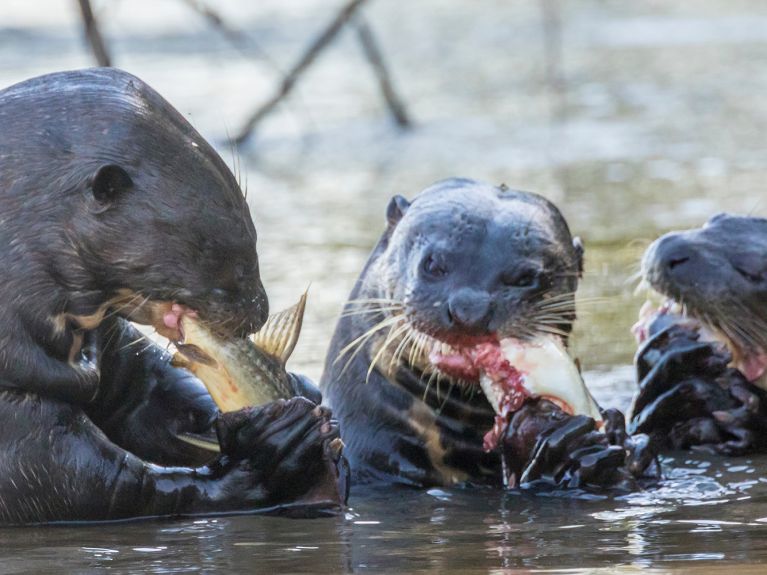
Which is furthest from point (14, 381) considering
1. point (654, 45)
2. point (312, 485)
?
point (654, 45)

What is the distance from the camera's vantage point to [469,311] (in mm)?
4797

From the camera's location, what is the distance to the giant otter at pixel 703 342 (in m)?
5.59

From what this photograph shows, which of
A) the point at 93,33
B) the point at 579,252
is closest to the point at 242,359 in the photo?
the point at 579,252

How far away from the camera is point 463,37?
16.1 m

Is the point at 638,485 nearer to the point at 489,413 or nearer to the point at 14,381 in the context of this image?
the point at 489,413

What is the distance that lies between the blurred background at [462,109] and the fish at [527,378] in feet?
3.11

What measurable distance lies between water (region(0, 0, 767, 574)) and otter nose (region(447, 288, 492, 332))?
1.45 feet

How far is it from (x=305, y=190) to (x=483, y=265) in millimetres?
5051

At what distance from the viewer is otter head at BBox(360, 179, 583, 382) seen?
16.0ft

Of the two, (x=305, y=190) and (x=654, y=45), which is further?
(x=654, y=45)

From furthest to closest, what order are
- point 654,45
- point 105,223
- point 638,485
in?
point 654,45 → point 638,485 → point 105,223

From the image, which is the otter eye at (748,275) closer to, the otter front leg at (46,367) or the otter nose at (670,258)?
the otter nose at (670,258)

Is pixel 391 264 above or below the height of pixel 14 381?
above

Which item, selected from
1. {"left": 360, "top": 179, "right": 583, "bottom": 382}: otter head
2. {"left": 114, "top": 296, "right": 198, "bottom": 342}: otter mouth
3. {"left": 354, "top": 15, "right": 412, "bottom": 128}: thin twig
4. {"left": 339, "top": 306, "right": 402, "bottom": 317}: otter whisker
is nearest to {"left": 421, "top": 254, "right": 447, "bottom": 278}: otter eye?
{"left": 360, "top": 179, "right": 583, "bottom": 382}: otter head
